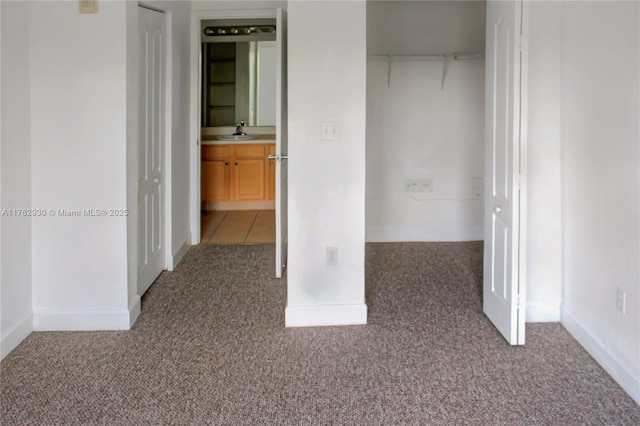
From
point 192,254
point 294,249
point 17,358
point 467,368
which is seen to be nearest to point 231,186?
point 192,254

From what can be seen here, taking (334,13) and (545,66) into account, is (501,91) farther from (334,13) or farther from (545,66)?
(334,13)

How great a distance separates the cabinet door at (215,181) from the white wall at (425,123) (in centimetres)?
228

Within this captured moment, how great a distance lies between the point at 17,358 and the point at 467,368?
7.22 ft

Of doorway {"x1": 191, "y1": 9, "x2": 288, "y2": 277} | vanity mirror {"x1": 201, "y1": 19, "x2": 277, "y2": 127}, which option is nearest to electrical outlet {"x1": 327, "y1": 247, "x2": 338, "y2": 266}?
doorway {"x1": 191, "y1": 9, "x2": 288, "y2": 277}

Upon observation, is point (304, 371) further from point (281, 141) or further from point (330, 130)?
point (281, 141)

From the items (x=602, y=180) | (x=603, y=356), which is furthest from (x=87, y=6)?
(x=603, y=356)

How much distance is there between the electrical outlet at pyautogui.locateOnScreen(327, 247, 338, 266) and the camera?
3.08m

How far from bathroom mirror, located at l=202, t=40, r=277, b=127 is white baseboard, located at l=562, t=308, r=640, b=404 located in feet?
16.5

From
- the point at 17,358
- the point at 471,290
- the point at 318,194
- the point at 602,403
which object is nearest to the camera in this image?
the point at 602,403

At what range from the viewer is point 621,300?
2418mm

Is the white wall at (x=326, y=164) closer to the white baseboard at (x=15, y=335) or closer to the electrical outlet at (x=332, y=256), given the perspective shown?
the electrical outlet at (x=332, y=256)

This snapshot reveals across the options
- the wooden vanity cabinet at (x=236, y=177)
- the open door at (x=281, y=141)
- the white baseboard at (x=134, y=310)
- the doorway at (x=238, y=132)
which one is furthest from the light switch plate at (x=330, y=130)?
the wooden vanity cabinet at (x=236, y=177)

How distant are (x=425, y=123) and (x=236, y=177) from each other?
2642 millimetres

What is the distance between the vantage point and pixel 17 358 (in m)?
2.61
